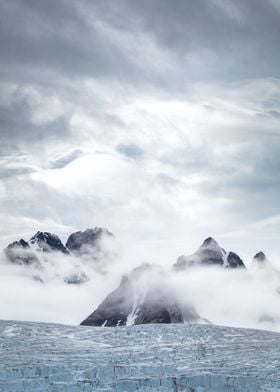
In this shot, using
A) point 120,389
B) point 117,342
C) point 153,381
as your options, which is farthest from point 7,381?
point 117,342

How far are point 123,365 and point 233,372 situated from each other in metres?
18.3

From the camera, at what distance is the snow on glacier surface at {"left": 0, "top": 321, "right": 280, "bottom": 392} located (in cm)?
7181

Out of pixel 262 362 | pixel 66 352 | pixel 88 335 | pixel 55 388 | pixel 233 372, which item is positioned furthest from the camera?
pixel 88 335

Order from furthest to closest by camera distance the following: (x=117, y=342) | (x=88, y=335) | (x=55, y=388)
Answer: (x=88, y=335) → (x=117, y=342) → (x=55, y=388)

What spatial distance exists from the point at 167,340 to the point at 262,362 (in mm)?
24819

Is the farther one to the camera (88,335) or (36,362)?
(88,335)

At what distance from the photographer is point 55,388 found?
69750mm

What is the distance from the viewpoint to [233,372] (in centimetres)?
7750

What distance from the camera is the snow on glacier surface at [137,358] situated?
71.8 m

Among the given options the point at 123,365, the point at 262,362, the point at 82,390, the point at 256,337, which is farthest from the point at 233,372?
the point at 256,337

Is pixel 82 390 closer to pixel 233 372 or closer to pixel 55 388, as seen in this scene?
pixel 55 388

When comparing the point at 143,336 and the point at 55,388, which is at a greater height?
the point at 143,336

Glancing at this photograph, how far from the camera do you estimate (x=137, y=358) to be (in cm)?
8631

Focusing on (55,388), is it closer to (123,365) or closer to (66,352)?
(123,365)
